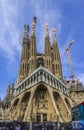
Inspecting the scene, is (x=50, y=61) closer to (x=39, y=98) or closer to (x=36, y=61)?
(x=36, y=61)

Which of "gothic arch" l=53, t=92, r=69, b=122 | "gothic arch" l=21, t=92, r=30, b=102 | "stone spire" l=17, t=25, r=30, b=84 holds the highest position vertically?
"stone spire" l=17, t=25, r=30, b=84

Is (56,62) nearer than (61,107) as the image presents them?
No

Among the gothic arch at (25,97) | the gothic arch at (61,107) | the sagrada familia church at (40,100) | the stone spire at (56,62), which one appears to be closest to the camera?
the sagrada familia church at (40,100)

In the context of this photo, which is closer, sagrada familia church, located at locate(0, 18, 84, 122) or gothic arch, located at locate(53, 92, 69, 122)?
sagrada familia church, located at locate(0, 18, 84, 122)

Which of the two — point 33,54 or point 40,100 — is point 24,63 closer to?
point 33,54

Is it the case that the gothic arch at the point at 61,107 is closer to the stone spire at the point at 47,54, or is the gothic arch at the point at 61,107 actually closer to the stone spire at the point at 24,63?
the stone spire at the point at 47,54

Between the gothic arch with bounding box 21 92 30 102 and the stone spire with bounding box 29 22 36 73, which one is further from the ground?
the stone spire with bounding box 29 22 36 73

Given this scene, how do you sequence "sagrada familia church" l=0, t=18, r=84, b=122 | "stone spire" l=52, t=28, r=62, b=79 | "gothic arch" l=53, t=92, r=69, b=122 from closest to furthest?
"sagrada familia church" l=0, t=18, r=84, b=122
"gothic arch" l=53, t=92, r=69, b=122
"stone spire" l=52, t=28, r=62, b=79

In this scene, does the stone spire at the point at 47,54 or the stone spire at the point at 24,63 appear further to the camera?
the stone spire at the point at 47,54

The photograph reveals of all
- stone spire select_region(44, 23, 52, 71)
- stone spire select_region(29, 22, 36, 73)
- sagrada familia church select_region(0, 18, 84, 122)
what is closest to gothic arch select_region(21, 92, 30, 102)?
sagrada familia church select_region(0, 18, 84, 122)

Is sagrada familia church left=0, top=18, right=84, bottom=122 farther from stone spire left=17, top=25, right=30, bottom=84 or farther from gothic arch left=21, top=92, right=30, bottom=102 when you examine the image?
stone spire left=17, top=25, right=30, bottom=84

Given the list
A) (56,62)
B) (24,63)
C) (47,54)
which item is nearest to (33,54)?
(24,63)

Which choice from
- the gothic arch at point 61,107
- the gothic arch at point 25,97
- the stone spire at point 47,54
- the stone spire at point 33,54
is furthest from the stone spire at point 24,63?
the gothic arch at point 61,107

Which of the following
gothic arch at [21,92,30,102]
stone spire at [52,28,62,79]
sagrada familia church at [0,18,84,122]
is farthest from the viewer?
stone spire at [52,28,62,79]
